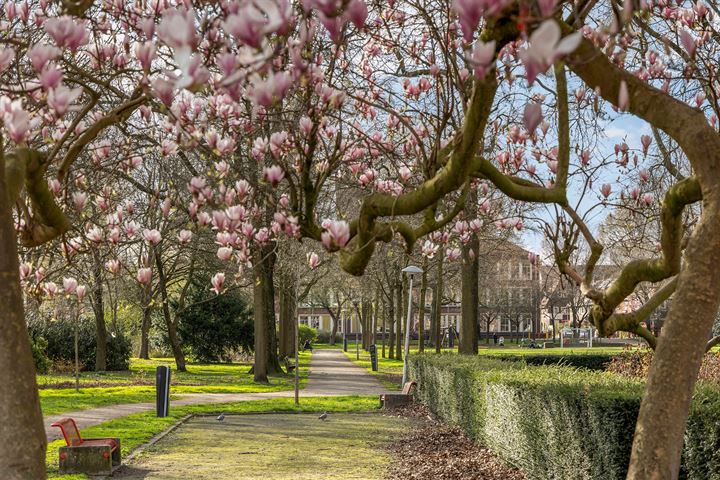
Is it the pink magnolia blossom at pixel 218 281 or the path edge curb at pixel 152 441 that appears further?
the path edge curb at pixel 152 441

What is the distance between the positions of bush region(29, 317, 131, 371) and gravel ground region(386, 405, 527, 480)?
18.7 m

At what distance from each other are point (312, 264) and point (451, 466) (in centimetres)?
528

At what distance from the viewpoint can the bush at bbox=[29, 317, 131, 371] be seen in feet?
94.5

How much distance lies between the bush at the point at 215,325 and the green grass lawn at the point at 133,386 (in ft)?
11.1

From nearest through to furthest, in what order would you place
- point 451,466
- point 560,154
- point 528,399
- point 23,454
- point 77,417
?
point 23,454, point 560,154, point 528,399, point 451,466, point 77,417

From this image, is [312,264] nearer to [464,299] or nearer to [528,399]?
[528,399]

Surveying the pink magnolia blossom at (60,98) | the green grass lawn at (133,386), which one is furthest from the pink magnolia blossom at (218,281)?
the green grass lawn at (133,386)

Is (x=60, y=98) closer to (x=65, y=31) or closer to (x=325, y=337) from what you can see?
(x=65, y=31)

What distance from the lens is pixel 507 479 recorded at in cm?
941

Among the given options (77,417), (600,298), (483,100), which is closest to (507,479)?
(600,298)

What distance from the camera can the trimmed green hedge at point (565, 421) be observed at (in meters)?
6.05

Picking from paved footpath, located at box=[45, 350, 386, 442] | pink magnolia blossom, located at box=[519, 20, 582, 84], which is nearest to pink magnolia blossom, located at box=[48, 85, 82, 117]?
pink magnolia blossom, located at box=[519, 20, 582, 84]

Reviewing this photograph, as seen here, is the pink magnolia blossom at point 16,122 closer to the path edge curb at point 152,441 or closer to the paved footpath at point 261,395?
the path edge curb at point 152,441

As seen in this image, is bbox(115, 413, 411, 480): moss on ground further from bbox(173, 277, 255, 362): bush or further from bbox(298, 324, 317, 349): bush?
bbox(298, 324, 317, 349): bush
